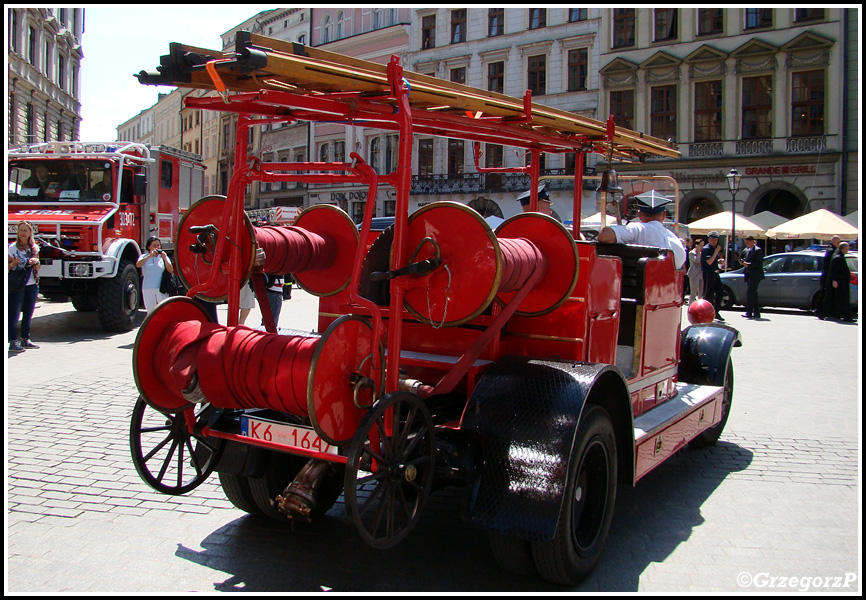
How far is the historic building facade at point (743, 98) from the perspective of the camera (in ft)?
96.7

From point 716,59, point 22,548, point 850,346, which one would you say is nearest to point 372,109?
point 22,548

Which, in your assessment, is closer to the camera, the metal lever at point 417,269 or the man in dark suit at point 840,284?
the metal lever at point 417,269

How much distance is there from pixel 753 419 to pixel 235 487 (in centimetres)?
525

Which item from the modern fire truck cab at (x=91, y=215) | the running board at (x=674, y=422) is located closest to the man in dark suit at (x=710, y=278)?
the running board at (x=674, y=422)

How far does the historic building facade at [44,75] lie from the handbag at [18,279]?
2147 centimetres

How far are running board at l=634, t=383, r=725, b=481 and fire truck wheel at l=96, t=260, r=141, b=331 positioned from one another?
9.36 metres

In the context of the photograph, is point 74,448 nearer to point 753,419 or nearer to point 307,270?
point 307,270

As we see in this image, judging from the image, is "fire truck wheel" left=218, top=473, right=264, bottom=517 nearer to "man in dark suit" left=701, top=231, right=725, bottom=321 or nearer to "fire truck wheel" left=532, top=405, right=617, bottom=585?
"fire truck wheel" left=532, top=405, right=617, bottom=585

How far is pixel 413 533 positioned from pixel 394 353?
1388 mm

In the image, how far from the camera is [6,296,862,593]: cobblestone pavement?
11.6 feet

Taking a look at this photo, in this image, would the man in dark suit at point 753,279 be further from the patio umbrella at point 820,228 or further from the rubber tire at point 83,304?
the rubber tire at point 83,304

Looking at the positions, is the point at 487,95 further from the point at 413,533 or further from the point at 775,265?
the point at 775,265

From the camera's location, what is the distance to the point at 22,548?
3814mm

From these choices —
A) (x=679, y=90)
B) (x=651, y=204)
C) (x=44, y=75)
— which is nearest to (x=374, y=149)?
(x=679, y=90)
